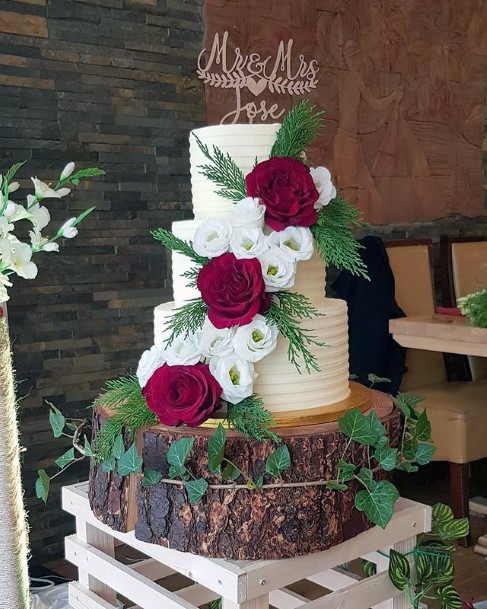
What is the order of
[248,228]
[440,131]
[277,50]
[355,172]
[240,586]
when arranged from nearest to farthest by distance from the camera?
1. [240,586]
2. [248,228]
3. [277,50]
4. [355,172]
5. [440,131]

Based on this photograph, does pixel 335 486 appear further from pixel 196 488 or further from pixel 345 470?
pixel 196 488

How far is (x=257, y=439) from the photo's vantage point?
1.08m

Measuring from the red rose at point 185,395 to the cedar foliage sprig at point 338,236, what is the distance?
0.26m

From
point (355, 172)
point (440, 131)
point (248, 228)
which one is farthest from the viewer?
point (440, 131)

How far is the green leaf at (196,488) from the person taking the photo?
1.05 metres

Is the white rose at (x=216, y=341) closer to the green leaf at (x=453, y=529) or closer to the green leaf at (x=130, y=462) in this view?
the green leaf at (x=130, y=462)

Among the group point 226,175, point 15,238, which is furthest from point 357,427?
point 15,238

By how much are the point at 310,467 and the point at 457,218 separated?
10.2ft

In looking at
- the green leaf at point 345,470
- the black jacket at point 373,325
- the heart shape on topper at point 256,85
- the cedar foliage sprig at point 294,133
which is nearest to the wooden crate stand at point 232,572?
the green leaf at point 345,470

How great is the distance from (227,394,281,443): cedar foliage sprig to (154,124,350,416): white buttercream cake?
0.04 meters

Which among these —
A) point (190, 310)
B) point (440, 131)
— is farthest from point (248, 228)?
point (440, 131)

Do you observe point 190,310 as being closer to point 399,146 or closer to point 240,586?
point 240,586

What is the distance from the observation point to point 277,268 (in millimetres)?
1114

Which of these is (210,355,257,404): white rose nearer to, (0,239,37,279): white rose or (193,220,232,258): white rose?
(193,220,232,258): white rose
